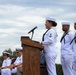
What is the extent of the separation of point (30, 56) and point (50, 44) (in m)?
0.95

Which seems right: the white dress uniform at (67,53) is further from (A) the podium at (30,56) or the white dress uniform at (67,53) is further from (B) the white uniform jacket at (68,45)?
(A) the podium at (30,56)

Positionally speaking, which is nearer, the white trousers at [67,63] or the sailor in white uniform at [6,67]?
the white trousers at [67,63]

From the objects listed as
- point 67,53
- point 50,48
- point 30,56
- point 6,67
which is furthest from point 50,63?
point 6,67

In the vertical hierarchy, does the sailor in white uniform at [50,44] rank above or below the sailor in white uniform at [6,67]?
above

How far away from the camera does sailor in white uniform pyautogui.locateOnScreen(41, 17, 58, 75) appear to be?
7980 millimetres

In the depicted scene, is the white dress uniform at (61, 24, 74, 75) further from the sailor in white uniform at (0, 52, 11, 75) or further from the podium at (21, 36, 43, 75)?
the sailor in white uniform at (0, 52, 11, 75)

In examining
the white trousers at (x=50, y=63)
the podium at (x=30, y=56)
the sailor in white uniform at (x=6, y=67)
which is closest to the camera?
the podium at (x=30, y=56)

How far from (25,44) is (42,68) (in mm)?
912

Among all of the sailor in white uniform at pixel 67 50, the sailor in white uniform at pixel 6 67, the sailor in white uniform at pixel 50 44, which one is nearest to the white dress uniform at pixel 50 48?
the sailor in white uniform at pixel 50 44

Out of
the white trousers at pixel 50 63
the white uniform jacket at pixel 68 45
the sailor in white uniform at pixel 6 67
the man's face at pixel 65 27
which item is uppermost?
the man's face at pixel 65 27

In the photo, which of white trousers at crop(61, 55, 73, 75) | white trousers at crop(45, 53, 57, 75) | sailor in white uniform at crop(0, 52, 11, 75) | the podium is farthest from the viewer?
sailor in white uniform at crop(0, 52, 11, 75)

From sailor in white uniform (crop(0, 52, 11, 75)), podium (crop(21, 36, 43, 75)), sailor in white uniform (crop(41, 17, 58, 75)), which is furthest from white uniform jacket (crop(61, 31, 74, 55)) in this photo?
sailor in white uniform (crop(0, 52, 11, 75))

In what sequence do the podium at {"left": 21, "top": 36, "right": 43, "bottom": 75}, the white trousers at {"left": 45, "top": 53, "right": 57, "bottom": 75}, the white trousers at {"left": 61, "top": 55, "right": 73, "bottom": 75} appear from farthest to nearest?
1. the white trousers at {"left": 61, "top": 55, "right": 73, "bottom": 75}
2. the white trousers at {"left": 45, "top": 53, "right": 57, "bottom": 75}
3. the podium at {"left": 21, "top": 36, "right": 43, "bottom": 75}

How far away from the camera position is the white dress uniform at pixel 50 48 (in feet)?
26.2
